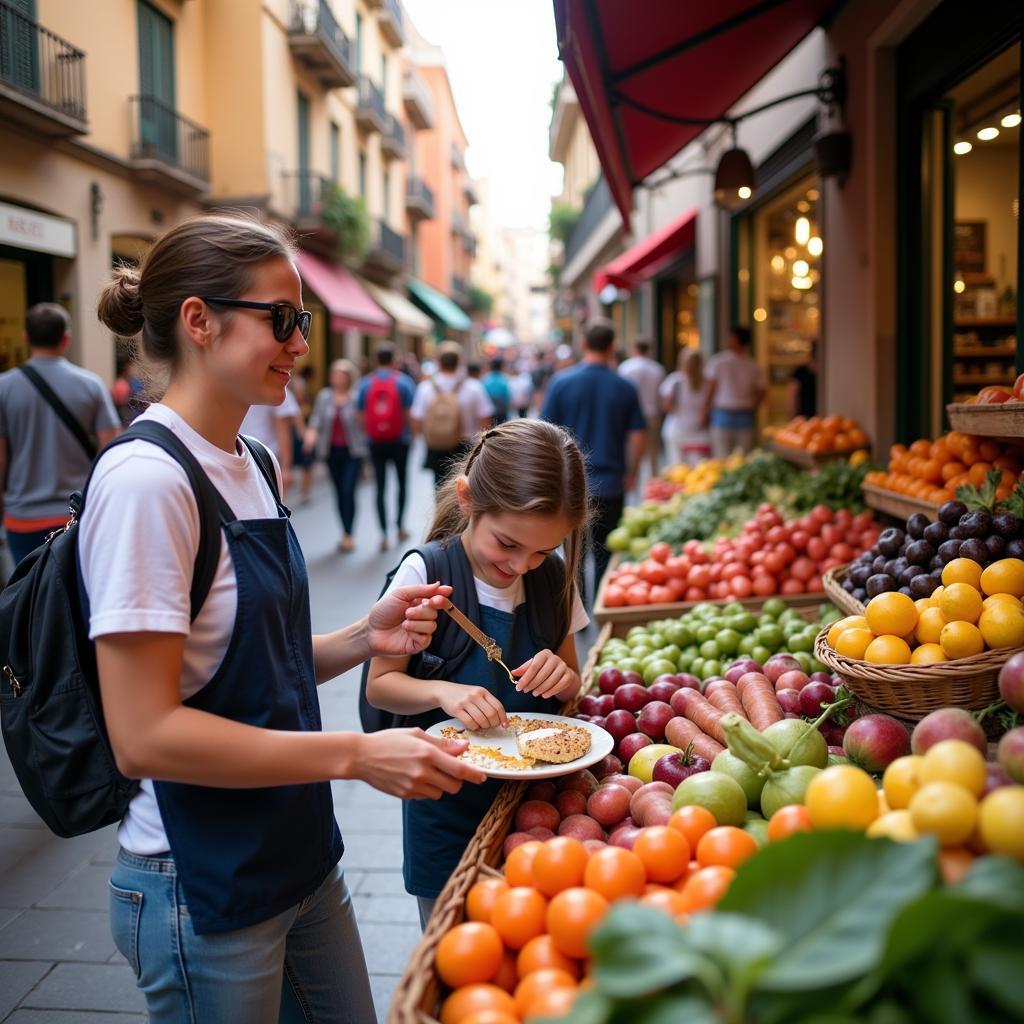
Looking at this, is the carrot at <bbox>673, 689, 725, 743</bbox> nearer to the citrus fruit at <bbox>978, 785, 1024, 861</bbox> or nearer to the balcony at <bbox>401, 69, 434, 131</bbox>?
the citrus fruit at <bbox>978, 785, 1024, 861</bbox>

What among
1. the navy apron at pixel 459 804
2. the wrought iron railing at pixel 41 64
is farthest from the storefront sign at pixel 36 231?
the navy apron at pixel 459 804

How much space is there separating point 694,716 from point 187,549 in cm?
173

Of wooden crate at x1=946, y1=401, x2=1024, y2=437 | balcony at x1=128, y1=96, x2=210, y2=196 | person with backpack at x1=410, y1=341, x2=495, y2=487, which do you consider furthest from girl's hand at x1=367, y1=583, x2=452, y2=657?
balcony at x1=128, y1=96, x2=210, y2=196

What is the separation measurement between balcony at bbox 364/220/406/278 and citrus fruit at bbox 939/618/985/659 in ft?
78.9

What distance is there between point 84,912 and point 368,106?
81.1 feet

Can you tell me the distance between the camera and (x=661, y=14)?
18.5ft

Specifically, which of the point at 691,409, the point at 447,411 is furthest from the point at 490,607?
the point at 691,409

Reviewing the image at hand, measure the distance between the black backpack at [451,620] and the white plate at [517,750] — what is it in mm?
151

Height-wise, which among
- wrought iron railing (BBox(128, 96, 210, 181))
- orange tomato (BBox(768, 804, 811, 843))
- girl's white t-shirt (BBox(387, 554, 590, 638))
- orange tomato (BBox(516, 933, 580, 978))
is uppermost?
wrought iron railing (BBox(128, 96, 210, 181))

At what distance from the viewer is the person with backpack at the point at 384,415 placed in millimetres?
10914

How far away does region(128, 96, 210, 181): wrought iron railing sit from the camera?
14.5m

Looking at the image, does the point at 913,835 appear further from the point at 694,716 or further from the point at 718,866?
the point at 694,716

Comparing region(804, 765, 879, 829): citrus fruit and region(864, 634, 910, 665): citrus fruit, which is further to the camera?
region(864, 634, 910, 665): citrus fruit

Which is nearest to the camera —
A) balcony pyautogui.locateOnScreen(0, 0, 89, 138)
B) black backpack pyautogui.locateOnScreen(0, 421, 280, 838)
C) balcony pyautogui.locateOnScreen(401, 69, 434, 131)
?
black backpack pyautogui.locateOnScreen(0, 421, 280, 838)
